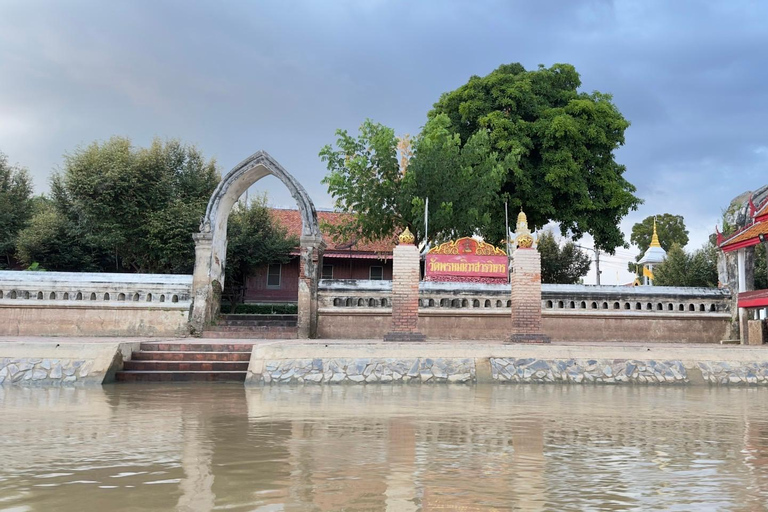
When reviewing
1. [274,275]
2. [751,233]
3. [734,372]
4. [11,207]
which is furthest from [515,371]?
[11,207]

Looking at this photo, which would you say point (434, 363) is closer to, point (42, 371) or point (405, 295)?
point (405, 295)

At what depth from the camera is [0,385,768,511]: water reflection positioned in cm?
387

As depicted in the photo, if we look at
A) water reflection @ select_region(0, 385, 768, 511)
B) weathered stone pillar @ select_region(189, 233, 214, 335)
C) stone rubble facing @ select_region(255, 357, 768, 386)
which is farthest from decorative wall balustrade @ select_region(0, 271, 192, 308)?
water reflection @ select_region(0, 385, 768, 511)

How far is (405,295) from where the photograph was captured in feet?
43.8

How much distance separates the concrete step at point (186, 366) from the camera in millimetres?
11352

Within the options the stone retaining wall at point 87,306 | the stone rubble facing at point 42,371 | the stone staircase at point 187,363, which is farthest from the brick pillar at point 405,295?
the stone retaining wall at point 87,306

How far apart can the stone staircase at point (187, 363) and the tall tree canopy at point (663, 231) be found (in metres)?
49.7

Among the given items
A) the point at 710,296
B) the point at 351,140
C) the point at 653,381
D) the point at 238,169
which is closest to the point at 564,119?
the point at 351,140

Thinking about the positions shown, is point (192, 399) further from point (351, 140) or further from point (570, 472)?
point (351, 140)

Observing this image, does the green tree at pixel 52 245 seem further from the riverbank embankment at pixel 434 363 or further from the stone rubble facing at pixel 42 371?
the riverbank embankment at pixel 434 363

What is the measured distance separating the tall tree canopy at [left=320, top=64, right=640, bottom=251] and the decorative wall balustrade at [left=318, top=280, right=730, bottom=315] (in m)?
4.18

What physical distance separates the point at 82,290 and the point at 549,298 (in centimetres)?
1141

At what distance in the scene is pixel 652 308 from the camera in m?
16.4

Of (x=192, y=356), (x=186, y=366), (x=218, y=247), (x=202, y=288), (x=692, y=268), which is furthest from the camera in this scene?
(x=692, y=268)
